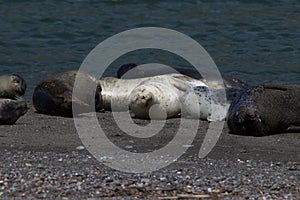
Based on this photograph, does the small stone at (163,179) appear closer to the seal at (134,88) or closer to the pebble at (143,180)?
the pebble at (143,180)

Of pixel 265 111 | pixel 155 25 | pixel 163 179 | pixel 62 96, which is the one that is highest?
pixel 163 179

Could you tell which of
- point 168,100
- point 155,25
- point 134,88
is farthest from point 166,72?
point 155,25

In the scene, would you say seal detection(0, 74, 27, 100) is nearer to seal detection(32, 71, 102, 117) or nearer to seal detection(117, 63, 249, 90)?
seal detection(32, 71, 102, 117)

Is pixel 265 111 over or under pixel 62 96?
over

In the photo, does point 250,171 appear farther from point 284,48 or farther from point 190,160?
point 284,48

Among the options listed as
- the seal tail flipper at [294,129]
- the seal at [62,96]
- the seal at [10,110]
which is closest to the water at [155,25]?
the seal at [62,96]

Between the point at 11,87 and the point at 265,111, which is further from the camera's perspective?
the point at 11,87

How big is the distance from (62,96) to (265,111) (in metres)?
2.24

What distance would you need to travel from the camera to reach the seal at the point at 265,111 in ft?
23.8

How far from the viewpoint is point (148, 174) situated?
5.31 metres

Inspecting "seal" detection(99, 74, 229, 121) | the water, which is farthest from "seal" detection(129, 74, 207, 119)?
the water

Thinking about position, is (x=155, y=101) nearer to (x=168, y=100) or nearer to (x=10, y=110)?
(x=168, y=100)

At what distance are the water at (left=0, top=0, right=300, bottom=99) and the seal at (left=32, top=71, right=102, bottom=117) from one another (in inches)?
60.9

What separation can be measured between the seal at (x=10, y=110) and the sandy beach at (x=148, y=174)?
87mm
